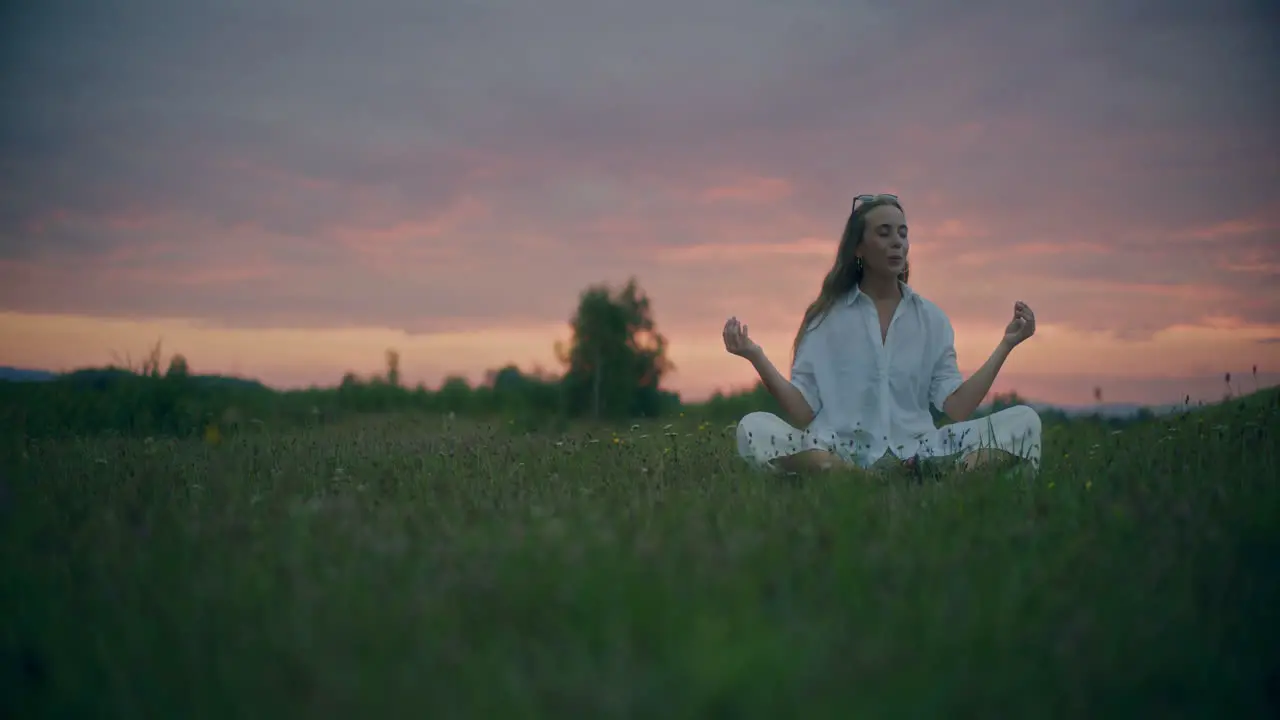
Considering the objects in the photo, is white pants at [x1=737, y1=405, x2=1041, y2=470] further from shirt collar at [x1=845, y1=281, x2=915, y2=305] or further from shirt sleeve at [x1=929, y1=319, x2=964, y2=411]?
shirt collar at [x1=845, y1=281, x2=915, y2=305]

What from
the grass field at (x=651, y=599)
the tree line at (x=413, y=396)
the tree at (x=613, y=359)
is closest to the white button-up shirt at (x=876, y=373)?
the grass field at (x=651, y=599)

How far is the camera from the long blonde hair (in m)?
7.02

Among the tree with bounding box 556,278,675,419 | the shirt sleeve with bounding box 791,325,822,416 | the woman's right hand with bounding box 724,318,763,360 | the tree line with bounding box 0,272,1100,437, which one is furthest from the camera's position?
the tree with bounding box 556,278,675,419

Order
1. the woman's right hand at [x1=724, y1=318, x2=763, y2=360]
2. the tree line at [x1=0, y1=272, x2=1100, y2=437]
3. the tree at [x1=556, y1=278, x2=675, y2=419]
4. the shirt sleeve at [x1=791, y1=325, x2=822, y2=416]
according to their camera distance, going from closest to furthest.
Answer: the woman's right hand at [x1=724, y1=318, x2=763, y2=360]
the shirt sleeve at [x1=791, y1=325, x2=822, y2=416]
the tree line at [x1=0, y1=272, x2=1100, y2=437]
the tree at [x1=556, y1=278, x2=675, y2=419]

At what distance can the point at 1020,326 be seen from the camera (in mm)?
6539

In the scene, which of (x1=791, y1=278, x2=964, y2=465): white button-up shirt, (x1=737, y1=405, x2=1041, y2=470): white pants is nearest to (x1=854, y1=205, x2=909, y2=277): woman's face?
(x1=791, y1=278, x2=964, y2=465): white button-up shirt

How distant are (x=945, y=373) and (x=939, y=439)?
505 millimetres

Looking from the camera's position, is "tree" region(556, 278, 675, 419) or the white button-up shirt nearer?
the white button-up shirt

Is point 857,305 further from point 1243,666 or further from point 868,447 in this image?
point 1243,666

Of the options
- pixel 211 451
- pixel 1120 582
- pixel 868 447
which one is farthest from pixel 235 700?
pixel 211 451

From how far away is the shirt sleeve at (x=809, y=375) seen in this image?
23.4 ft

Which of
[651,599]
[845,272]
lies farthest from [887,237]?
[651,599]

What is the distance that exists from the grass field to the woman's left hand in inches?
42.9

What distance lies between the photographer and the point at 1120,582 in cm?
365
